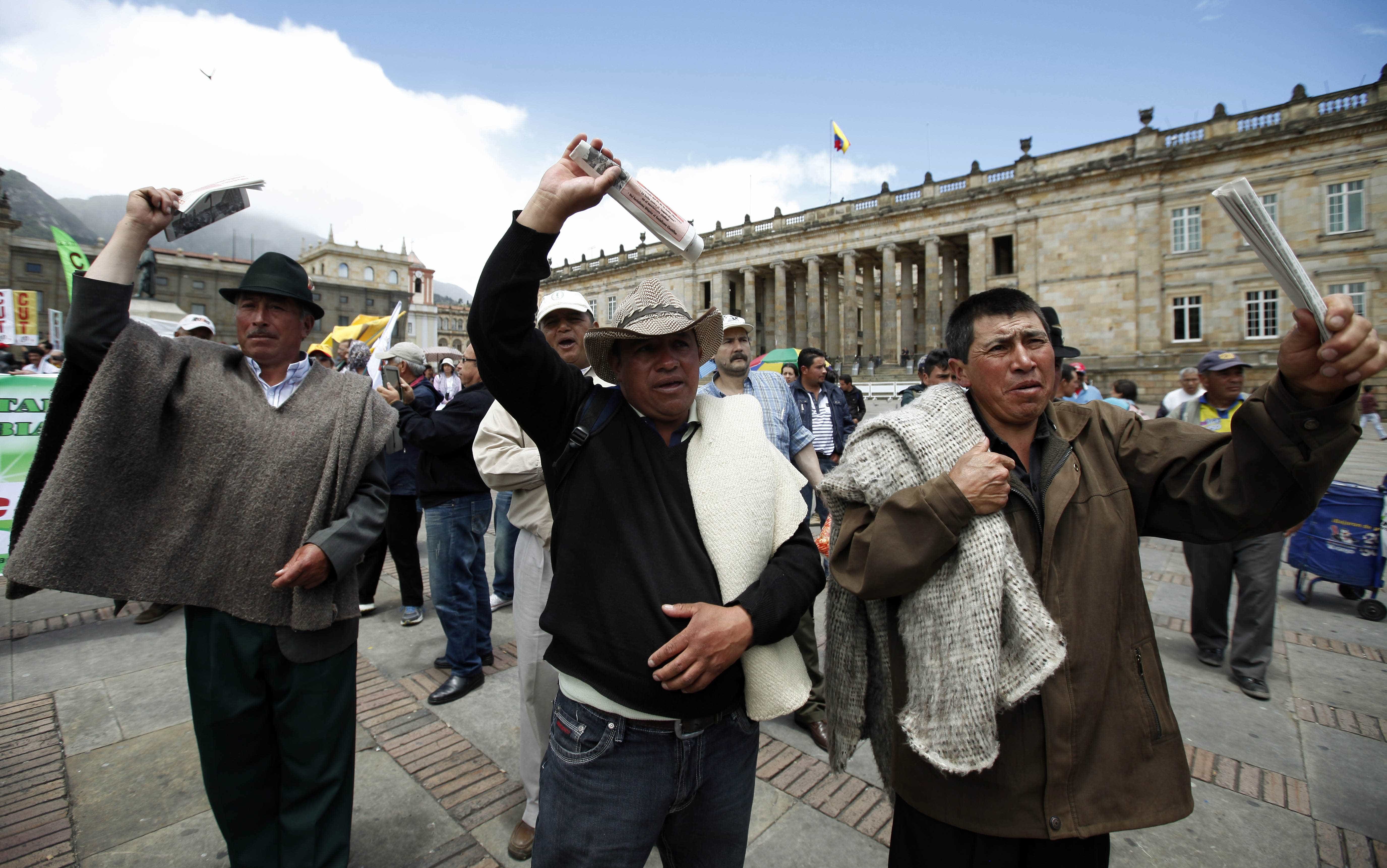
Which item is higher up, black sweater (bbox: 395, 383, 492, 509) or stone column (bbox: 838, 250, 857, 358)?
stone column (bbox: 838, 250, 857, 358)

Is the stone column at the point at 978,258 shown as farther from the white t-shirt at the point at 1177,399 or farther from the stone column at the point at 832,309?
the white t-shirt at the point at 1177,399

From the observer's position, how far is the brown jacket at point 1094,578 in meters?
1.49

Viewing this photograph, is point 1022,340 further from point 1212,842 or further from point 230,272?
point 230,272

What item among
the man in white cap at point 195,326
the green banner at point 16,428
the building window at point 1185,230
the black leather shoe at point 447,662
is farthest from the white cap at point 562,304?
the building window at point 1185,230

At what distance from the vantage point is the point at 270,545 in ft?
7.16

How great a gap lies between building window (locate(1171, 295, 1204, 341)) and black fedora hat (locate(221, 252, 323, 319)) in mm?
33665

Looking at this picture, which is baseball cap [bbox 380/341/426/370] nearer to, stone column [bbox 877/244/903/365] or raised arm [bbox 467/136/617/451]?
raised arm [bbox 467/136/617/451]

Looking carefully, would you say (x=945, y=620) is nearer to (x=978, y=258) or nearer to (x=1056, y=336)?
(x=1056, y=336)

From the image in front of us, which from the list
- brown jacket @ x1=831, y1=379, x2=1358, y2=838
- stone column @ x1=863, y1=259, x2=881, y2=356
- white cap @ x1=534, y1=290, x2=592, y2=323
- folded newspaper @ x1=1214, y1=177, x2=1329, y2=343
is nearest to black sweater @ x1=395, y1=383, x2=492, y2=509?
white cap @ x1=534, y1=290, x2=592, y2=323

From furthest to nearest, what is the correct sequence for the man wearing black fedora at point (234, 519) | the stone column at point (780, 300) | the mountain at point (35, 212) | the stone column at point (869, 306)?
1. the mountain at point (35, 212)
2. the stone column at point (869, 306)
3. the stone column at point (780, 300)
4. the man wearing black fedora at point (234, 519)

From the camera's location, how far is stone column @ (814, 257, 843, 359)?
41388 mm

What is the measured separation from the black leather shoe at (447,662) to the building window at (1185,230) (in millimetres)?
33395

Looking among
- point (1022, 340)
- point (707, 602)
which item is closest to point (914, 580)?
point (707, 602)

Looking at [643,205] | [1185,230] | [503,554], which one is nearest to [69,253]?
[503,554]
